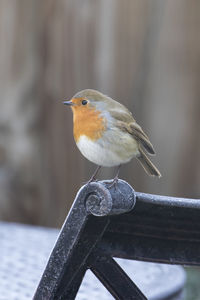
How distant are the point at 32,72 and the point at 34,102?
178mm

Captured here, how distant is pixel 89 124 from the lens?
2.16 m

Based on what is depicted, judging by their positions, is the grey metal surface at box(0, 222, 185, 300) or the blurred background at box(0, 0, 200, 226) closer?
the grey metal surface at box(0, 222, 185, 300)

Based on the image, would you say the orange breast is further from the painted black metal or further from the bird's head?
the painted black metal

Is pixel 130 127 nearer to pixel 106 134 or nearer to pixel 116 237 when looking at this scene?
pixel 106 134

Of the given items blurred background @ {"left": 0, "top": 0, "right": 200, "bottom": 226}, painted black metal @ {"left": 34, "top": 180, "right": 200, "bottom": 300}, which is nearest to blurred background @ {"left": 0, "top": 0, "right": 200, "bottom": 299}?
blurred background @ {"left": 0, "top": 0, "right": 200, "bottom": 226}

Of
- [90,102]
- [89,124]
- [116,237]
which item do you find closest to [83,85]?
[90,102]

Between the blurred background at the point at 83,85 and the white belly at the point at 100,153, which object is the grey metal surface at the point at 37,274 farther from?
the blurred background at the point at 83,85

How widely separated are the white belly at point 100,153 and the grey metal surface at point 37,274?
0.36m

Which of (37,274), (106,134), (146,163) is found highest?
(106,134)

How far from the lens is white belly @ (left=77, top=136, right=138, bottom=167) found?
204 cm

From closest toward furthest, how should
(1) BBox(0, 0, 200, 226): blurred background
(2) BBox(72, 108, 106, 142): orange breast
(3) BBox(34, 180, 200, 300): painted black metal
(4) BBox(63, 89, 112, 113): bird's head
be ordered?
(3) BBox(34, 180, 200, 300): painted black metal → (2) BBox(72, 108, 106, 142): orange breast → (4) BBox(63, 89, 112, 113): bird's head → (1) BBox(0, 0, 200, 226): blurred background

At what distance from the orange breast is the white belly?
25 mm

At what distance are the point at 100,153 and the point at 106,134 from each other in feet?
0.33

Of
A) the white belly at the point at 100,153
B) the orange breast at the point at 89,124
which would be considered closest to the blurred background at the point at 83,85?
the orange breast at the point at 89,124
